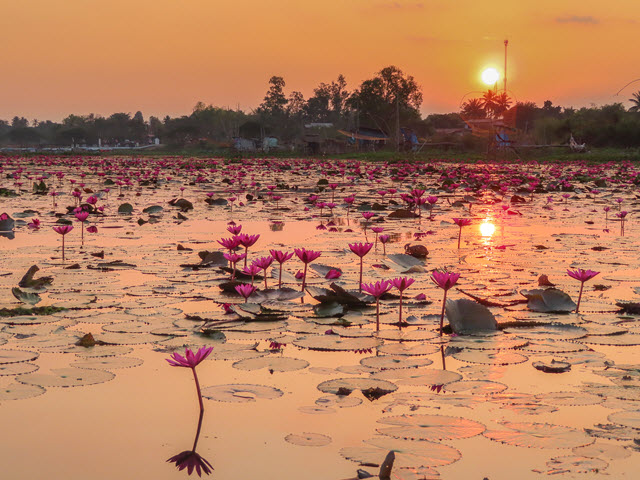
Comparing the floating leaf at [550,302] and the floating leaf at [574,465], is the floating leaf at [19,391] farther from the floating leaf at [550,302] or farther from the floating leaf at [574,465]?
the floating leaf at [550,302]

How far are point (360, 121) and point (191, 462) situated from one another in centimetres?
7758

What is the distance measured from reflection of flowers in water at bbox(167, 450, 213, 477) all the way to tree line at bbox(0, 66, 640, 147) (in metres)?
43.5

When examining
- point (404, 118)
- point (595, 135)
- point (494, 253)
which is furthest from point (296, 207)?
point (404, 118)

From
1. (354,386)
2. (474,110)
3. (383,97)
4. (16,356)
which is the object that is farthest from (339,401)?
(474,110)

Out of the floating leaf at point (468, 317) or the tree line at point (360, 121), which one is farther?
the tree line at point (360, 121)

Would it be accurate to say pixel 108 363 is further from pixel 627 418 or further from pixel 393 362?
pixel 627 418

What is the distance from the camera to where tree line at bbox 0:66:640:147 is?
55.7m

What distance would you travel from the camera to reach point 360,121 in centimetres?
7850

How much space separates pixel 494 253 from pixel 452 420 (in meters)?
4.25

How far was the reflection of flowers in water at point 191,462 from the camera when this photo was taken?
2.15 meters

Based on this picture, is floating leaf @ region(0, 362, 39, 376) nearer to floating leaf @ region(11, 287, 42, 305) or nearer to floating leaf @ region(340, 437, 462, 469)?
floating leaf @ region(11, 287, 42, 305)

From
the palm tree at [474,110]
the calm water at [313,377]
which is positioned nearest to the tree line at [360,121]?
the palm tree at [474,110]

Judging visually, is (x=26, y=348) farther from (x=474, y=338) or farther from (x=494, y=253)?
(x=494, y=253)

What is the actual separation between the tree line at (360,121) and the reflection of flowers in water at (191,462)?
43.5 meters
